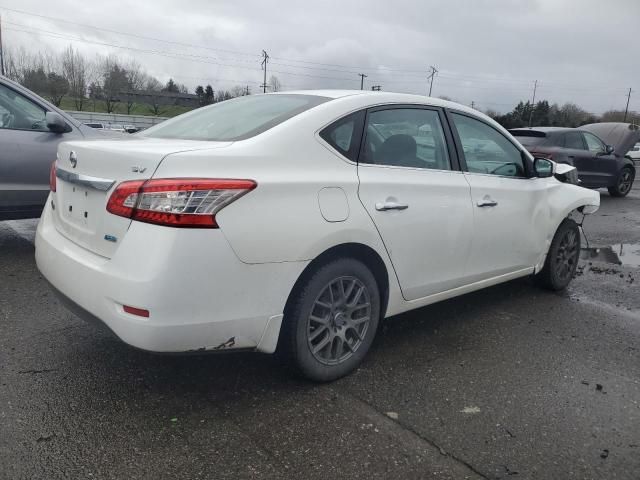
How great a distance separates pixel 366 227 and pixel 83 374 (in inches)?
70.0

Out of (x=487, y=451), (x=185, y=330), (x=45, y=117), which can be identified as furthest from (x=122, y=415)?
(x=45, y=117)

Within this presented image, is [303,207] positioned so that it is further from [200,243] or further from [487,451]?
[487,451]

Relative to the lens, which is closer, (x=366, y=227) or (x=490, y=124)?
(x=366, y=227)

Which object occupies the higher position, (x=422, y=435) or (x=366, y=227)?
(x=366, y=227)

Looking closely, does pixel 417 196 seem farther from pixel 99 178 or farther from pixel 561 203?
pixel 561 203

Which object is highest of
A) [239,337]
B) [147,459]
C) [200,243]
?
[200,243]

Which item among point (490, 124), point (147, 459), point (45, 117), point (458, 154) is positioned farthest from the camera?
point (45, 117)

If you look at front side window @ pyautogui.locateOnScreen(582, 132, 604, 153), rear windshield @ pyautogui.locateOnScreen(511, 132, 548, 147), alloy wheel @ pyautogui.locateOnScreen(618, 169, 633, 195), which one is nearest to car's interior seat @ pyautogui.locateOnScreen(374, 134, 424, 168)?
rear windshield @ pyautogui.locateOnScreen(511, 132, 548, 147)

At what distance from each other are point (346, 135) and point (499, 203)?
1.50 metres

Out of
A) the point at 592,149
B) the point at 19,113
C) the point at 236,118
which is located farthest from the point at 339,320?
the point at 592,149

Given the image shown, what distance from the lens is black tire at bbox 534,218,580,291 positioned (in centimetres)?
482

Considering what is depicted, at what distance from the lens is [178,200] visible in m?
2.35

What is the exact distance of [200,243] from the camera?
2.35m

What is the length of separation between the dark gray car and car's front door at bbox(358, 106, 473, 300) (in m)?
3.71
